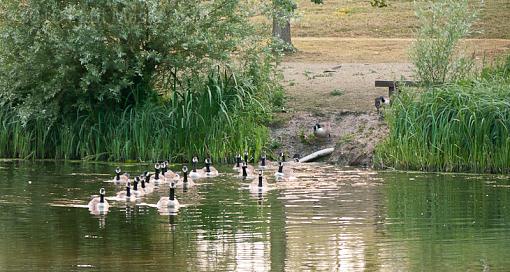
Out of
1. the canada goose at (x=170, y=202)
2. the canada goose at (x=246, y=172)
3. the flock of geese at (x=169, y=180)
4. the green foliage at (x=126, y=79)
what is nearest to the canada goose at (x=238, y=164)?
the flock of geese at (x=169, y=180)

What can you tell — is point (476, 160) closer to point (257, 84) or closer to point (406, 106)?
point (406, 106)

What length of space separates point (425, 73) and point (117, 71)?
671 cm

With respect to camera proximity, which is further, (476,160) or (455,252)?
(476,160)

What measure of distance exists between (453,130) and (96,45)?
7.71m

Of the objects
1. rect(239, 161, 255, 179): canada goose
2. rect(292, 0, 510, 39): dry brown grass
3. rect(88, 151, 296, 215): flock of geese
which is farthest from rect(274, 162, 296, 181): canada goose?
rect(292, 0, 510, 39): dry brown grass

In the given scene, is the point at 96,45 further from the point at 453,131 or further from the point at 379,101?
the point at 453,131

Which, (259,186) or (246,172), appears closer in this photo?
(259,186)

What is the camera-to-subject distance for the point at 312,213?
20.4 metres

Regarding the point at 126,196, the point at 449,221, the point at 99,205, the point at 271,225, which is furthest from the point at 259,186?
the point at 449,221

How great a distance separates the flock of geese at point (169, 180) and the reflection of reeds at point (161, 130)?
1.36 meters

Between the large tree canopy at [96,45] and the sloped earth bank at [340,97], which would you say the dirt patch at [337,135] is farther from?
the large tree canopy at [96,45]

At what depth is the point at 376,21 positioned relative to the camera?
55469 mm

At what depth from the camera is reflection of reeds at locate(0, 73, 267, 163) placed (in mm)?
29250

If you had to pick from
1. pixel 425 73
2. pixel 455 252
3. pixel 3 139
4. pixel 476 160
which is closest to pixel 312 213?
pixel 455 252
